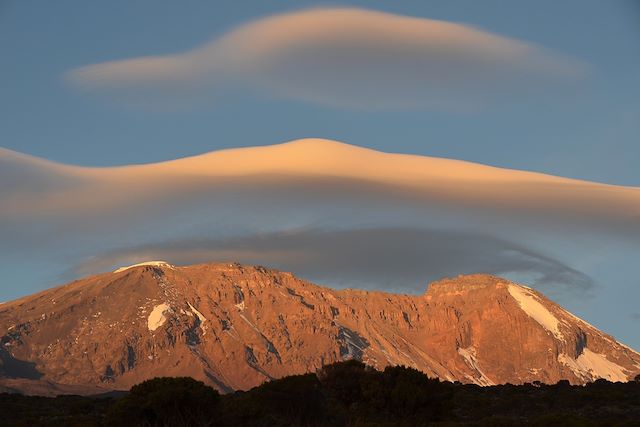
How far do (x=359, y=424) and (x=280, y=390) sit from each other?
1792cm

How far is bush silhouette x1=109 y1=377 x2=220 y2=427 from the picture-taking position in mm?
89812

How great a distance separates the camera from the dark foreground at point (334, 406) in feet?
298

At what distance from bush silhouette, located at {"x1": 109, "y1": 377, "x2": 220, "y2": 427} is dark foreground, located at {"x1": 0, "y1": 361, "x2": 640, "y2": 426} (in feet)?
0.28

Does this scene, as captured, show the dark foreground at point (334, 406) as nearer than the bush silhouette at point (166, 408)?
No

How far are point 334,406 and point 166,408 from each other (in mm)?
25944

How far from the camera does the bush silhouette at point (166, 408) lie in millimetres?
89812

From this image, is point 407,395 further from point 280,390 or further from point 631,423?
point 631,423

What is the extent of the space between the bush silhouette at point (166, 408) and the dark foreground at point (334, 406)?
0.09 m

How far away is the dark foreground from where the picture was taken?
298 feet

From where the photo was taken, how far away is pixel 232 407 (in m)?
99.4

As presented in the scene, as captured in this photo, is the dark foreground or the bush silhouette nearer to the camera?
the bush silhouette

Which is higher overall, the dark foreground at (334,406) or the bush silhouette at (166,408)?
the bush silhouette at (166,408)

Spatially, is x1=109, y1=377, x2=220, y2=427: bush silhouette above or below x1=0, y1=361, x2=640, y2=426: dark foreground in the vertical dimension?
above

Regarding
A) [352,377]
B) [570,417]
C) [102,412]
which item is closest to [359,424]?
[570,417]
